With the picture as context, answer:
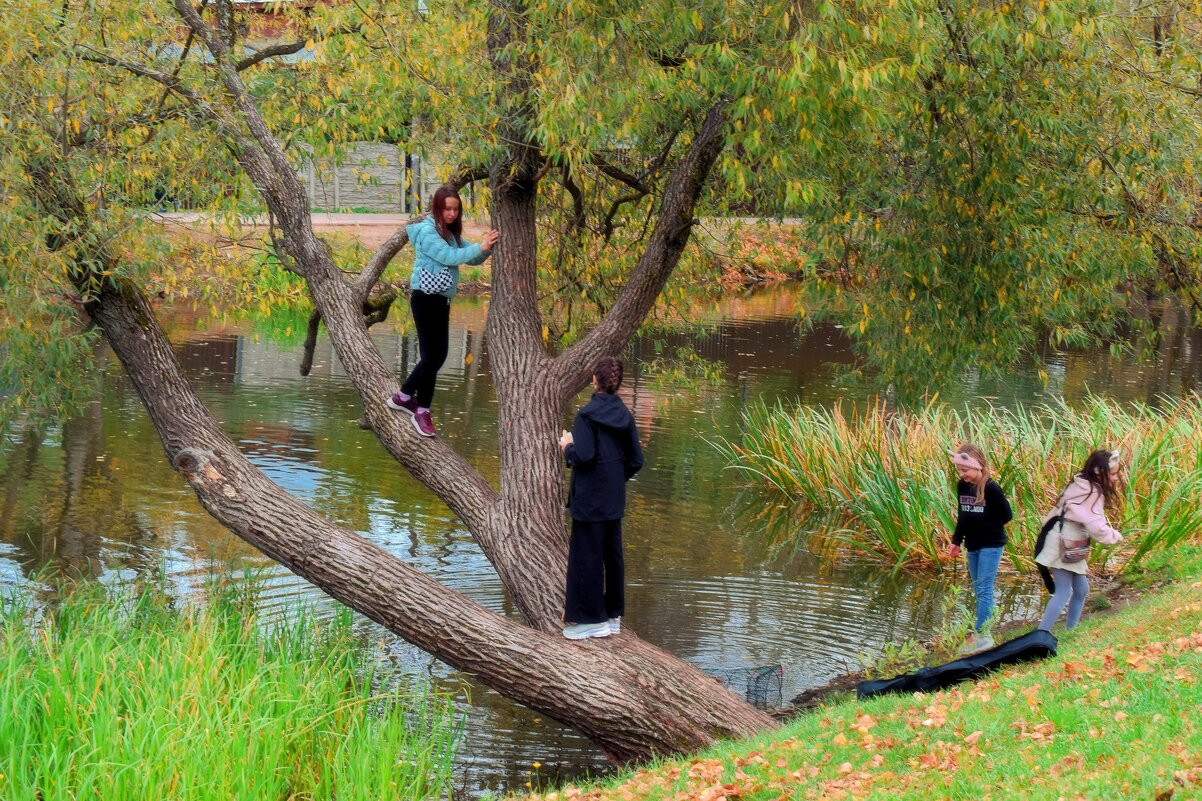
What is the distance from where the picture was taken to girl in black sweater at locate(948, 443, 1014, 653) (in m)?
8.79

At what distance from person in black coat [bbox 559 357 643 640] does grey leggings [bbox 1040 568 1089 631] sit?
2999mm

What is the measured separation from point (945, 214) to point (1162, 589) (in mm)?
3520

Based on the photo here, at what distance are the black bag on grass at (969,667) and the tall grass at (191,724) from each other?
2.58 meters

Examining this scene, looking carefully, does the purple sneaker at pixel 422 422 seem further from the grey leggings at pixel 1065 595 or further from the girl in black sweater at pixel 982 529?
the grey leggings at pixel 1065 595

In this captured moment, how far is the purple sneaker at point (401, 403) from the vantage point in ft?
27.6

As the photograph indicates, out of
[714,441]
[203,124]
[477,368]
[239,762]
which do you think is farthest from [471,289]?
[239,762]

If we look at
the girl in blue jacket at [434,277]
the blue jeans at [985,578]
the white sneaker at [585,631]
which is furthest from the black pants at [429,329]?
the blue jeans at [985,578]

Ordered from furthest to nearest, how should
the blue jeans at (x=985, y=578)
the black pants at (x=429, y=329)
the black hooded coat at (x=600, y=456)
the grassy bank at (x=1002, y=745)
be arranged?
the blue jeans at (x=985, y=578)
the black pants at (x=429, y=329)
the black hooded coat at (x=600, y=456)
the grassy bank at (x=1002, y=745)

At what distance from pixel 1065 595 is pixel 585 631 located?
333cm

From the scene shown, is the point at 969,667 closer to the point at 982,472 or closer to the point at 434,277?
the point at 982,472

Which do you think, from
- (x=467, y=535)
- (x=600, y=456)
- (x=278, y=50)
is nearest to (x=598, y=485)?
(x=600, y=456)

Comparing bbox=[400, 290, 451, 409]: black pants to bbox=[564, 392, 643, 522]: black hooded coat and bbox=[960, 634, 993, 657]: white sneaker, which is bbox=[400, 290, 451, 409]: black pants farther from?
bbox=[960, 634, 993, 657]: white sneaker

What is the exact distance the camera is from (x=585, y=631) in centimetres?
755

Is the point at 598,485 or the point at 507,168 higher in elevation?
the point at 507,168
